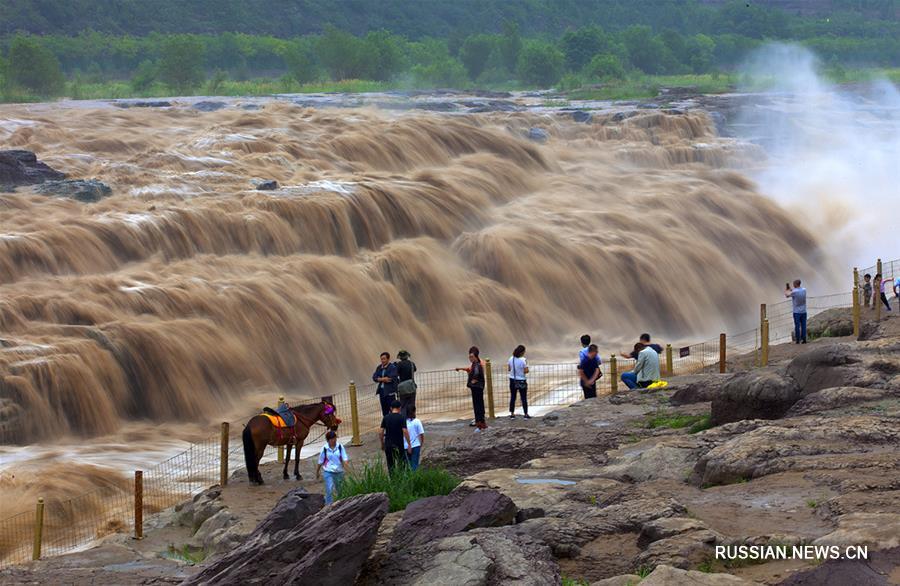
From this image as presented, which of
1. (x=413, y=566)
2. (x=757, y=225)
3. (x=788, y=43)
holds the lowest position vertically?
(x=413, y=566)

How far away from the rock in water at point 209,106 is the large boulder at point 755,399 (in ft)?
111

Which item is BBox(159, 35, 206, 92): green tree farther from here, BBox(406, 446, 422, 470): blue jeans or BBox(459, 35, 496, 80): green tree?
BBox(406, 446, 422, 470): blue jeans

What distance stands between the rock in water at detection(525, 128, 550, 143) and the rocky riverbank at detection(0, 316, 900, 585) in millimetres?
30641

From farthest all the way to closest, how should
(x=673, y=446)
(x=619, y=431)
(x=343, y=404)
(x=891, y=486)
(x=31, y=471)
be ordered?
(x=343, y=404) < (x=31, y=471) < (x=619, y=431) < (x=673, y=446) < (x=891, y=486)

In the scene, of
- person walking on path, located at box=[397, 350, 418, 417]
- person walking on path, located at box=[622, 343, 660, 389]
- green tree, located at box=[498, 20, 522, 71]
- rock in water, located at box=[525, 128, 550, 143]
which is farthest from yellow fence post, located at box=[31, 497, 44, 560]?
green tree, located at box=[498, 20, 522, 71]

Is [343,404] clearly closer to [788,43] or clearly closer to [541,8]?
[788,43]

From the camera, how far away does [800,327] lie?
25594 mm

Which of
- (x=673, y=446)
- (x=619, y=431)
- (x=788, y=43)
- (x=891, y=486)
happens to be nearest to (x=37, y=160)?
(x=619, y=431)

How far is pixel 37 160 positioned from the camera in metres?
32.9

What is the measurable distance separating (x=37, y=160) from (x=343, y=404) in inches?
515

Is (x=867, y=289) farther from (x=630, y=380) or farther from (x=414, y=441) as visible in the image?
(x=414, y=441)

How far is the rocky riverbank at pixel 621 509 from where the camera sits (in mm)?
10727

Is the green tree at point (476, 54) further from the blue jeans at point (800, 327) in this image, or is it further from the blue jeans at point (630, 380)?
the blue jeans at point (630, 380)

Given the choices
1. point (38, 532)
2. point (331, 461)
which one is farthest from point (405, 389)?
point (38, 532)
